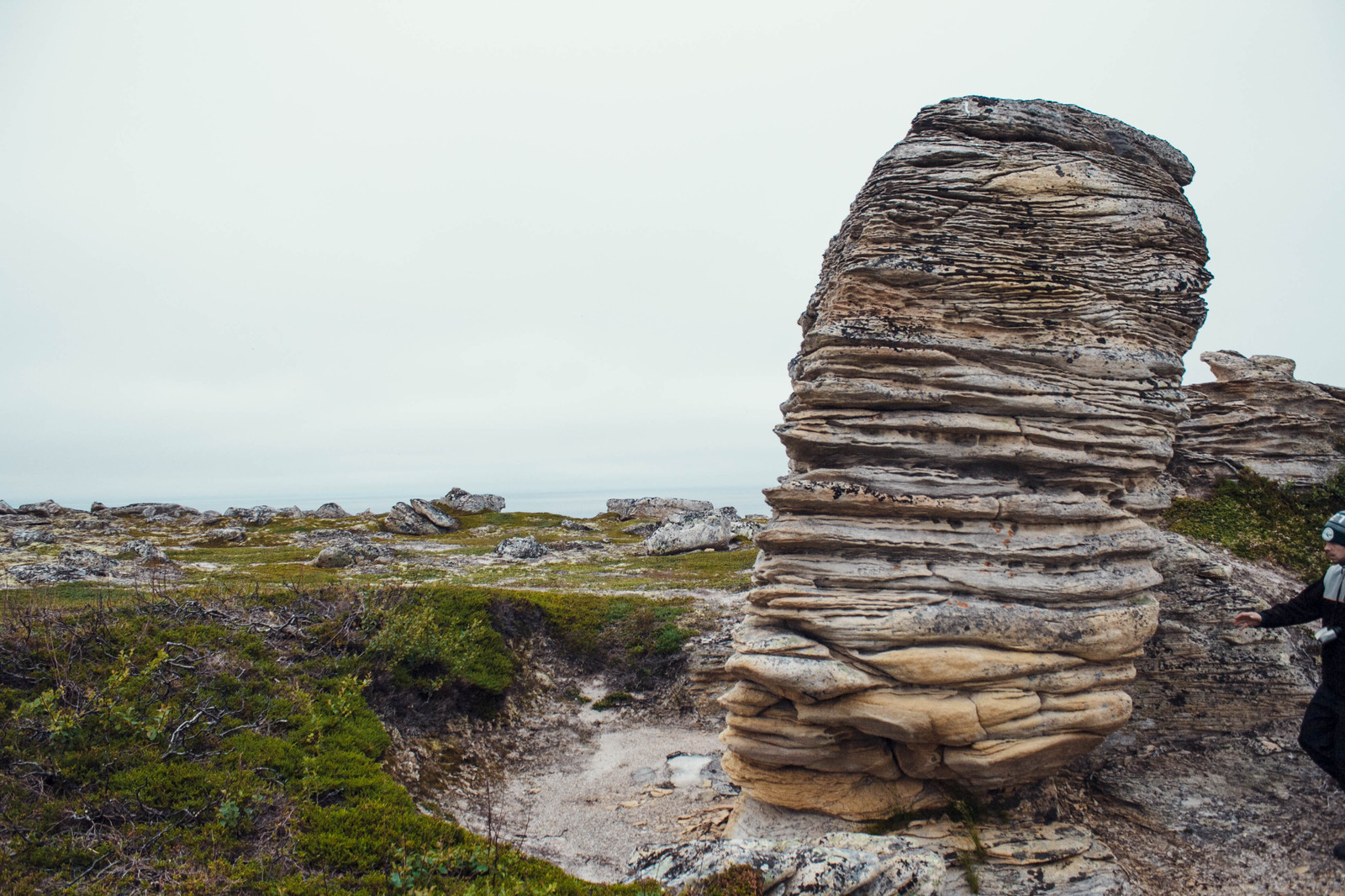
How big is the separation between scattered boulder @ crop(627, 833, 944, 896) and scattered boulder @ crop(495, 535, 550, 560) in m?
33.2

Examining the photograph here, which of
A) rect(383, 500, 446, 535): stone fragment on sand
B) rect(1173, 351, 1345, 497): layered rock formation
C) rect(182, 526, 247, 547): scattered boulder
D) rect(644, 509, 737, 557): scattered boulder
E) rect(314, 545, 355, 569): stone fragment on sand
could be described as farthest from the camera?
rect(383, 500, 446, 535): stone fragment on sand

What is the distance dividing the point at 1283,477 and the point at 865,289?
14606mm

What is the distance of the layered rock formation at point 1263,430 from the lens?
62.9 ft

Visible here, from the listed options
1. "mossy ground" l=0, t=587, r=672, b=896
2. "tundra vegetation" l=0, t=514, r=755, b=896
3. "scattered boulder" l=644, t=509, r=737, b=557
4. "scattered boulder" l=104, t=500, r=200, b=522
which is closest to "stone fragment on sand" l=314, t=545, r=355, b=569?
"tundra vegetation" l=0, t=514, r=755, b=896

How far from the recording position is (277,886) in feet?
32.8

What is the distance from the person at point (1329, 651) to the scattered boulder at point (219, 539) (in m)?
59.8

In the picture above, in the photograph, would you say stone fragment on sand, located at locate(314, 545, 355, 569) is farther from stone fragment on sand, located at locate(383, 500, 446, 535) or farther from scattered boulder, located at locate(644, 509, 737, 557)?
stone fragment on sand, located at locate(383, 500, 446, 535)

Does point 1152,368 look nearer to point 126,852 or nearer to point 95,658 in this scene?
point 126,852

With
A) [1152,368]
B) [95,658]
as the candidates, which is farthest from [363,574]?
[1152,368]

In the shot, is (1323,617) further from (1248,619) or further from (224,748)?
(224,748)

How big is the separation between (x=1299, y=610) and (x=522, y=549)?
3919cm

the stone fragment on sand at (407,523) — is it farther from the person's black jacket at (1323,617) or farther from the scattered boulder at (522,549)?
the person's black jacket at (1323,617)

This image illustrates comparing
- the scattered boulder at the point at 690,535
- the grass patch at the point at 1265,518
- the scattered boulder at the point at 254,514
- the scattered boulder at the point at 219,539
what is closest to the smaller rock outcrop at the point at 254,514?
the scattered boulder at the point at 254,514

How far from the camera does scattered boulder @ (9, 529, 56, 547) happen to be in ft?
136
